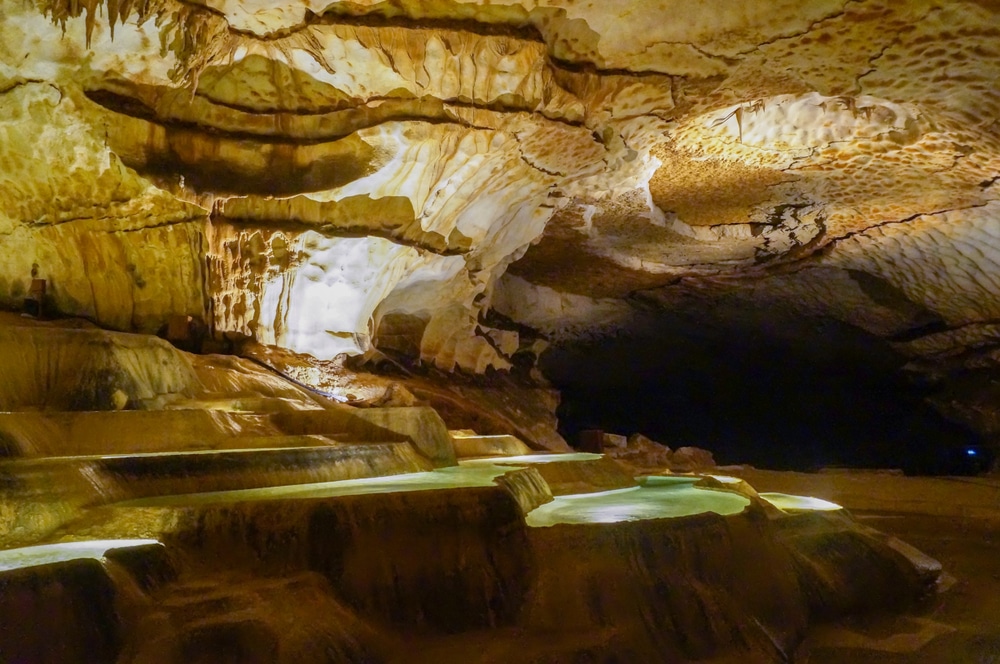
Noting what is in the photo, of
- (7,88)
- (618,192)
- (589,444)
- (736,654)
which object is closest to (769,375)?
(589,444)

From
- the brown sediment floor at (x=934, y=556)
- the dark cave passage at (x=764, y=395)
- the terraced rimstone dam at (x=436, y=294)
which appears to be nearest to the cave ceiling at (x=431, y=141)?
the terraced rimstone dam at (x=436, y=294)

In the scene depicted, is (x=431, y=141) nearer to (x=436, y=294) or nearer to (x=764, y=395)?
(x=436, y=294)

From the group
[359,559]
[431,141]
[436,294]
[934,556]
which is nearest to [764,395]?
[436,294]

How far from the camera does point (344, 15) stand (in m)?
5.36

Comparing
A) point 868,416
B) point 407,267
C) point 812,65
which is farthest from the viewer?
point 868,416

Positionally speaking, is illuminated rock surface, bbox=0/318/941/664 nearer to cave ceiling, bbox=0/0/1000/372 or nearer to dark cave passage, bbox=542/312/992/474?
cave ceiling, bbox=0/0/1000/372

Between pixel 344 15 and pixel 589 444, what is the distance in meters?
7.84

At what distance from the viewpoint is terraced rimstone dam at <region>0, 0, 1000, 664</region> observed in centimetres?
308

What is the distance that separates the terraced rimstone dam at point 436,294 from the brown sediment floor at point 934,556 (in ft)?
0.13

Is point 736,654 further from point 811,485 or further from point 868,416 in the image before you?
point 868,416

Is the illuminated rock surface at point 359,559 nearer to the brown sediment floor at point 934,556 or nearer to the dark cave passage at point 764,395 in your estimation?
the brown sediment floor at point 934,556

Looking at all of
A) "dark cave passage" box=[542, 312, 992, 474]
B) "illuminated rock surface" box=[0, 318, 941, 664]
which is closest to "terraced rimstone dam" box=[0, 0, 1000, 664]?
"illuminated rock surface" box=[0, 318, 941, 664]

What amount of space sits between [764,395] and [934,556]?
12470mm

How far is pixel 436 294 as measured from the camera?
31.2ft
